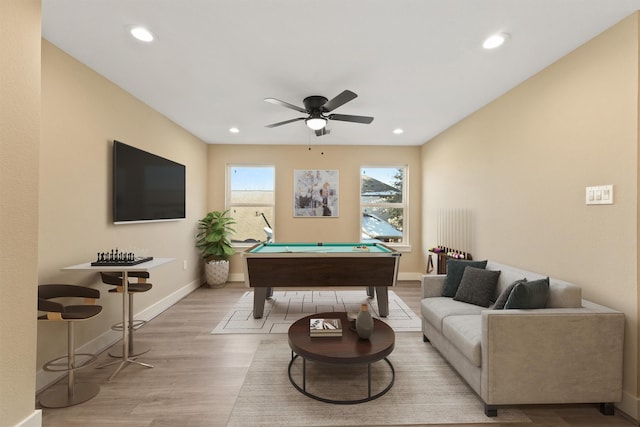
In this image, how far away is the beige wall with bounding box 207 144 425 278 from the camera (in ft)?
18.5

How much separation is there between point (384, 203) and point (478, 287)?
10.3ft

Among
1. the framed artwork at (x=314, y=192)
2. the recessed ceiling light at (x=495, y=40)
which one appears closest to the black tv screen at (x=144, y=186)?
the framed artwork at (x=314, y=192)

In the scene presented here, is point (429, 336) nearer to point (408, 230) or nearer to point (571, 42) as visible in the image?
point (571, 42)

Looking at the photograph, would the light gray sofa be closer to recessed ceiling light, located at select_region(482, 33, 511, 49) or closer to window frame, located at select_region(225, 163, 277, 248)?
recessed ceiling light, located at select_region(482, 33, 511, 49)

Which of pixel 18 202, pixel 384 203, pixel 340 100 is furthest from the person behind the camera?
pixel 384 203

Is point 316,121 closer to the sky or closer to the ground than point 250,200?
closer to the sky

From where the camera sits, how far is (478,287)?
276cm

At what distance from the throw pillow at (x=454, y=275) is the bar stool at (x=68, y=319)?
3.01m

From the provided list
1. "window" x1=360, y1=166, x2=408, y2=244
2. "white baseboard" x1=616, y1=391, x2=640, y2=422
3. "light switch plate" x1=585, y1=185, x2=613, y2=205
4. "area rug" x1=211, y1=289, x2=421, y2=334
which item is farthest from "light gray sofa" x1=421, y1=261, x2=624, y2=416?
"window" x1=360, y1=166, x2=408, y2=244

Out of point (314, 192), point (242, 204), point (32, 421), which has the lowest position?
point (32, 421)

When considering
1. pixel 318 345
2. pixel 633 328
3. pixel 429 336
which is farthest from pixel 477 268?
pixel 318 345

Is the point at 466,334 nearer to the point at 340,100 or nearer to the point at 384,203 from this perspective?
the point at 340,100

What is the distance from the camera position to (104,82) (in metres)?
2.88

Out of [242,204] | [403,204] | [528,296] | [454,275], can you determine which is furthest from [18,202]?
[403,204]
